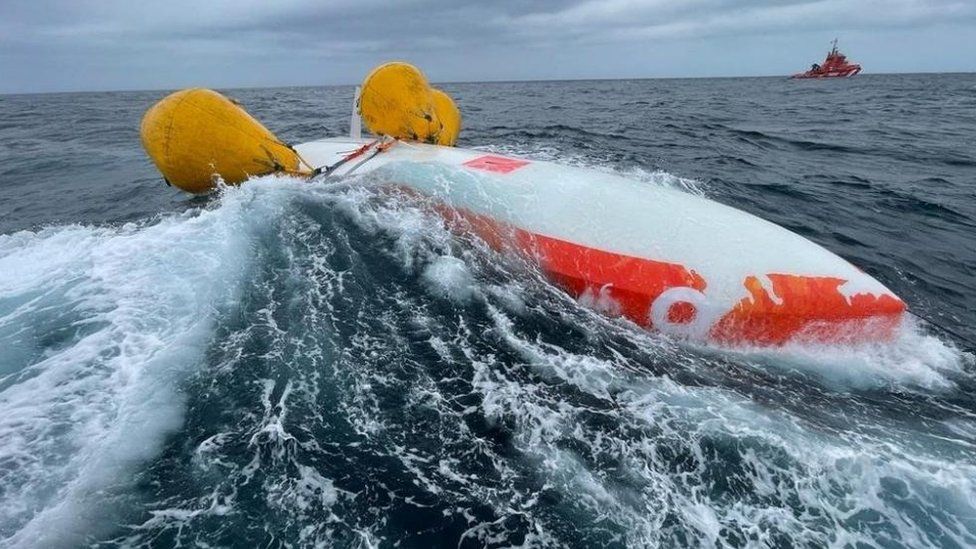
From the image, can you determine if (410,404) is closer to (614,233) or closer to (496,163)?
(614,233)

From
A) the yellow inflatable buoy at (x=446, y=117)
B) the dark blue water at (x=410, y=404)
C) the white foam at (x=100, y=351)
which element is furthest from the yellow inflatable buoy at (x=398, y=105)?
the white foam at (x=100, y=351)

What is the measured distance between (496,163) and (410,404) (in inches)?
169

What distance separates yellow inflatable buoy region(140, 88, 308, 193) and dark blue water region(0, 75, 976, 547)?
1098 mm

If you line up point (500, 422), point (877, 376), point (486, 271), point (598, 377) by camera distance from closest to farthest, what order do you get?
point (500, 422) < point (598, 377) < point (877, 376) < point (486, 271)

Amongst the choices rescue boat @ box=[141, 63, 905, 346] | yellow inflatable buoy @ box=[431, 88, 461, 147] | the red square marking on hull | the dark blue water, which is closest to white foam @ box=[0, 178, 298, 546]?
the dark blue water

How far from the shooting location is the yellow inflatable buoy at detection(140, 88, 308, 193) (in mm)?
7930

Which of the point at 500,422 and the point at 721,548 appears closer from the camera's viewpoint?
the point at 721,548

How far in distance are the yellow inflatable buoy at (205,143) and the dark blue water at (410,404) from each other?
1098 mm

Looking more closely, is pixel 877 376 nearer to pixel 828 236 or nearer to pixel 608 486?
pixel 608 486

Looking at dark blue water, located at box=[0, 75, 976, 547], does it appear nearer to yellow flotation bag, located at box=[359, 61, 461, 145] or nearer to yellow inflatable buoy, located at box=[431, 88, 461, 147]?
yellow flotation bag, located at box=[359, 61, 461, 145]

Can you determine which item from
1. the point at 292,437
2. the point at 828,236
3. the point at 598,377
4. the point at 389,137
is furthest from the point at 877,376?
the point at 389,137

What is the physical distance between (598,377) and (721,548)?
5.28 feet

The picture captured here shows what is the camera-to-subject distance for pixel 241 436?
11.8 feet

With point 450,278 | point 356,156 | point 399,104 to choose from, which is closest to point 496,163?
point 450,278
